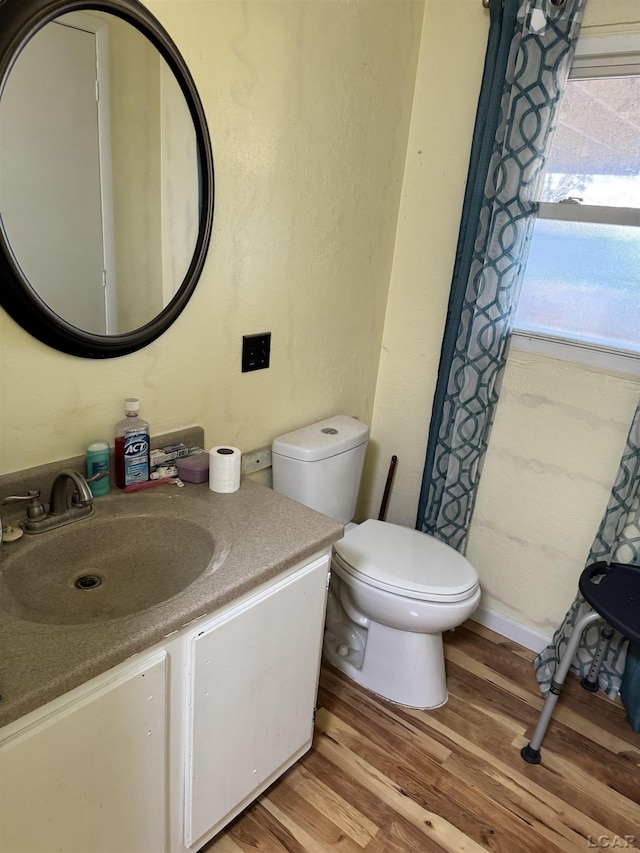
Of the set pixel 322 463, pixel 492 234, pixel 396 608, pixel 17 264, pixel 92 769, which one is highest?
pixel 492 234

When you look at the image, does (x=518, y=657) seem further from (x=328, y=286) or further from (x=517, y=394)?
(x=328, y=286)

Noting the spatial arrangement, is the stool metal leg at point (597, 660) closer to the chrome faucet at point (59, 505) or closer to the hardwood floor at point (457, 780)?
the hardwood floor at point (457, 780)

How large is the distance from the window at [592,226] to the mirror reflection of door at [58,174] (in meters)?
1.34

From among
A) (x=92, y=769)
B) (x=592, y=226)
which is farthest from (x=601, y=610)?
(x=92, y=769)

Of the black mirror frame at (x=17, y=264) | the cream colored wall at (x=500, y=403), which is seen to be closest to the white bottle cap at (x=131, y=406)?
the black mirror frame at (x=17, y=264)

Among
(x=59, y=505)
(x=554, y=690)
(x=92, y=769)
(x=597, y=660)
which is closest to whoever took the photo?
(x=92, y=769)

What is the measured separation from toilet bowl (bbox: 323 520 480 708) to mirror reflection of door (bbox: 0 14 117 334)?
106cm

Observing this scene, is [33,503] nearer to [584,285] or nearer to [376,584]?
[376,584]

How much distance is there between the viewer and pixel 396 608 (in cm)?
175

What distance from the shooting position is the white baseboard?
2172 mm

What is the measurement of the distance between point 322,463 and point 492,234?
0.90 meters

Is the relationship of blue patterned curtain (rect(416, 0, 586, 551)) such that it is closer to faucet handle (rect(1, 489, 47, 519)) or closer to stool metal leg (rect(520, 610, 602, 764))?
stool metal leg (rect(520, 610, 602, 764))

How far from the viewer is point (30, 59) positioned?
1104 mm

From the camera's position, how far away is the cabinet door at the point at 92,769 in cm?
91
